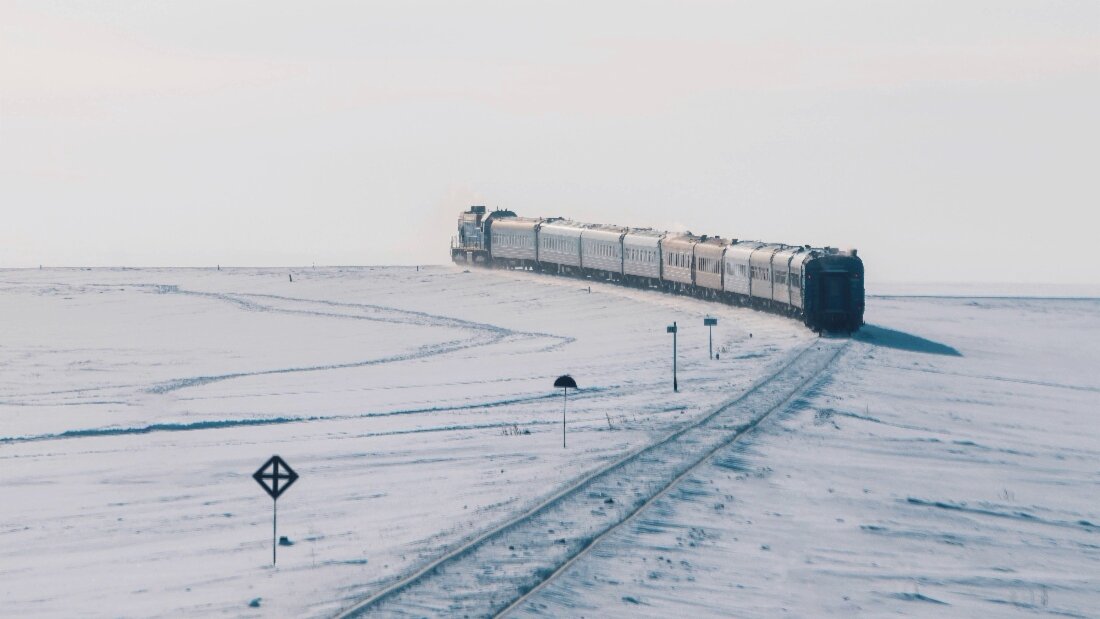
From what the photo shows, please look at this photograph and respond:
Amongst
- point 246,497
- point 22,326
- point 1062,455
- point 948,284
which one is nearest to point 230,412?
point 246,497

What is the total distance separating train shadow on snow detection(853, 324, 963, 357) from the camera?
58750mm

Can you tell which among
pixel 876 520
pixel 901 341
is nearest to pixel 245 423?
pixel 876 520

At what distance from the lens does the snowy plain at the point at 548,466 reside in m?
20.4

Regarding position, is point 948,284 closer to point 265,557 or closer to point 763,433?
point 763,433

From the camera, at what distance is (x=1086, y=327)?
257ft

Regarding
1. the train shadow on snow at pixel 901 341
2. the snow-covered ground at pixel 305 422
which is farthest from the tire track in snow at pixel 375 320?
the train shadow on snow at pixel 901 341

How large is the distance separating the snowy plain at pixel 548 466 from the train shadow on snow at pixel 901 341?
478 mm

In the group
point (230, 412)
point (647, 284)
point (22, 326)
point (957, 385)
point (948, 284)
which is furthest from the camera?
point (948, 284)

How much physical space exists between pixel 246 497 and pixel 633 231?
6092cm

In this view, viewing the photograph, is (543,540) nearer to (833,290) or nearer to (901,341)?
(833,290)

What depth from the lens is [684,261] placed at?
7944 cm

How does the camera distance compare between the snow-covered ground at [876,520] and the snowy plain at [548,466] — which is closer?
the snow-covered ground at [876,520]

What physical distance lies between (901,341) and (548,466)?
3437cm

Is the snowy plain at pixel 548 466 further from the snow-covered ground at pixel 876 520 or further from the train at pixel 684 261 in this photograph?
the train at pixel 684 261
